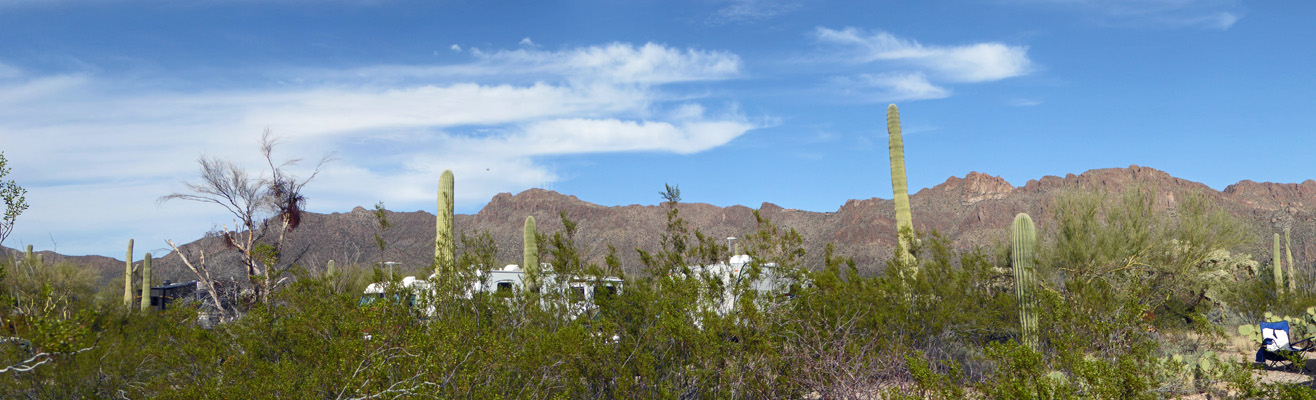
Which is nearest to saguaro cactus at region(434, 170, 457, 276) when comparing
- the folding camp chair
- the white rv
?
the white rv

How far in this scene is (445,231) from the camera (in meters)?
11.0

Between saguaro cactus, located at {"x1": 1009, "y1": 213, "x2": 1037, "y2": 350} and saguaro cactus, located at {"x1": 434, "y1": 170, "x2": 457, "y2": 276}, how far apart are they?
7099 millimetres

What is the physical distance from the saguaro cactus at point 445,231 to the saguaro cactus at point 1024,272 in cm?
710

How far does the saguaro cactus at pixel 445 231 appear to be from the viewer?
8.51m

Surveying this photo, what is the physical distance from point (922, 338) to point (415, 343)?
21.3ft

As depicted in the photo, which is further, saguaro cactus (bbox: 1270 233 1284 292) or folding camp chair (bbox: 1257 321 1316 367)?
saguaro cactus (bbox: 1270 233 1284 292)

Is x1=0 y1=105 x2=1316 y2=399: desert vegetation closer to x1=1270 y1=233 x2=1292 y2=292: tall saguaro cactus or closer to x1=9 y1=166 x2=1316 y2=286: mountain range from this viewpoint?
x1=1270 y1=233 x2=1292 y2=292: tall saguaro cactus

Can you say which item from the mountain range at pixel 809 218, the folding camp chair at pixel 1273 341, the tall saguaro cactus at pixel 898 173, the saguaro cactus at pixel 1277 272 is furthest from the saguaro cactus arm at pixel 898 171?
the mountain range at pixel 809 218

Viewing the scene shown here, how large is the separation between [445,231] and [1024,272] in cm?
809

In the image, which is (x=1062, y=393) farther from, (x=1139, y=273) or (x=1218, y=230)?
(x=1218, y=230)

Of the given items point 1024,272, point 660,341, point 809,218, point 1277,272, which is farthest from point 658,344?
point 809,218

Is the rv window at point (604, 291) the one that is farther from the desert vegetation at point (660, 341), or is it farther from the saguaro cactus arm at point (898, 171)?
the saguaro cactus arm at point (898, 171)

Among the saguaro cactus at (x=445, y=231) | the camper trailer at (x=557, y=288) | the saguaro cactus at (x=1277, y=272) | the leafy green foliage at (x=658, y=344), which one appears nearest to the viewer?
the leafy green foliage at (x=658, y=344)

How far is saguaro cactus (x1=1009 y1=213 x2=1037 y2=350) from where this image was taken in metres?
11.2
